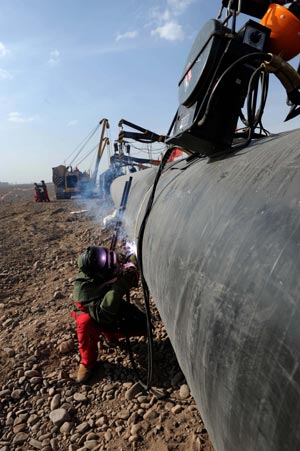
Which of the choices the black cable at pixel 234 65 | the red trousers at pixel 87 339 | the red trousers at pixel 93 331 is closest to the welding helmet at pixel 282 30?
the black cable at pixel 234 65

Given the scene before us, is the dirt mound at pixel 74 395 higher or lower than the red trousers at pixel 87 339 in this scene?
lower

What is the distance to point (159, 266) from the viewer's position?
184 centimetres

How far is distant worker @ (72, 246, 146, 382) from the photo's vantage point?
2867mm

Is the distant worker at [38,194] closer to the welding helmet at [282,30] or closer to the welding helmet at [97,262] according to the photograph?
the welding helmet at [97,262]

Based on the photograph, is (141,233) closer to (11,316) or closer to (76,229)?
(11,316)

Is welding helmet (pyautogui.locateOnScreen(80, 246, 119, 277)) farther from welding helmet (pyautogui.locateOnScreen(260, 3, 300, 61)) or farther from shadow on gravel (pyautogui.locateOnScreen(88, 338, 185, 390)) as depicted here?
welding helmet (pyautogui.locateOnScreen(260, 3, 300, 61))

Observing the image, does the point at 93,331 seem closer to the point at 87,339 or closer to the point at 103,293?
the point at 87,339

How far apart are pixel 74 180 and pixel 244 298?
77.9 ft

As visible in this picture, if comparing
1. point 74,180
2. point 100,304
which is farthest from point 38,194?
point 100,304

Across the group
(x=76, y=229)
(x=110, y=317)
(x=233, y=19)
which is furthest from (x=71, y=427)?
(x=76, y=229)

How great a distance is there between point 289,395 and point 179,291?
0.75 m

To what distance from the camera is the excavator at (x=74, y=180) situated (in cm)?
2347

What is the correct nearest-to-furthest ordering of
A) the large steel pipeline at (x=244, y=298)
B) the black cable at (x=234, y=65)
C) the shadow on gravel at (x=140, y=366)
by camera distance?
the large steel pipeline at (x=244, y=298) → the black cable at (x=234, y=65) → the shadow on gravel at (x=140, y=366)

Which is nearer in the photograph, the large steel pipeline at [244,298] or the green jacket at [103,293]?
the large steel pipeline at [244,298]
